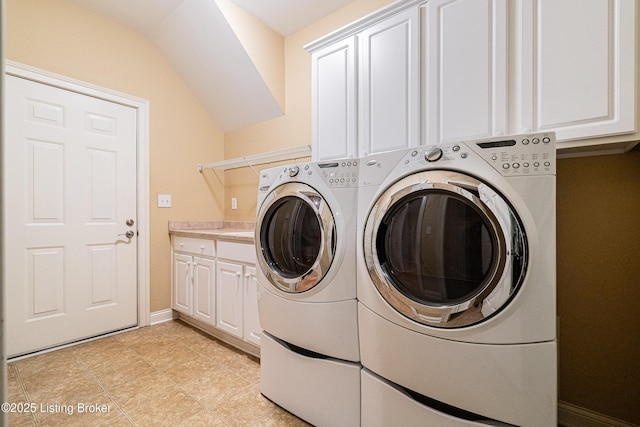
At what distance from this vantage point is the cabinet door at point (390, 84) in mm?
1423

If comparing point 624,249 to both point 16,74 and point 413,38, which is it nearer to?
point 413,38

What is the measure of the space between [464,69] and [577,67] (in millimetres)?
398

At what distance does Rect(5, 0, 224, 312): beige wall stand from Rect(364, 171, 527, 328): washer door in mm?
2396

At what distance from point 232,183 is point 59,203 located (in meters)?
1.45

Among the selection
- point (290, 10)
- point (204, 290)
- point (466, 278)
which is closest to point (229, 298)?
point (204, 290)

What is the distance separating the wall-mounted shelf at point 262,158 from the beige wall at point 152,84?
199 millimetres

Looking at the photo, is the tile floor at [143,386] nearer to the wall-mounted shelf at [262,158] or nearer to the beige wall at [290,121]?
the beige wall at [290,121]

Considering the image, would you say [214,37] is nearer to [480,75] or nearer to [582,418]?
[480,75]

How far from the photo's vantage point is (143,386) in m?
1.67

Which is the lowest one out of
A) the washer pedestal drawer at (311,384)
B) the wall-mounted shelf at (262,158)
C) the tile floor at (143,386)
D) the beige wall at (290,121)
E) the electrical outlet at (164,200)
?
the tile floor at (143,386)

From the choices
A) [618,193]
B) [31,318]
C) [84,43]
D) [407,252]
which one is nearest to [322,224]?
[407,252]

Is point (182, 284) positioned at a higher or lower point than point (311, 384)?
higher

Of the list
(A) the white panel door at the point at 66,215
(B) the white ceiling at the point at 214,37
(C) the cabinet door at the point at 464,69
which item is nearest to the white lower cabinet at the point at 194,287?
(A) the white panel door at the point at 66,215

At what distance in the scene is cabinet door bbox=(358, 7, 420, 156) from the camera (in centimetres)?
142
